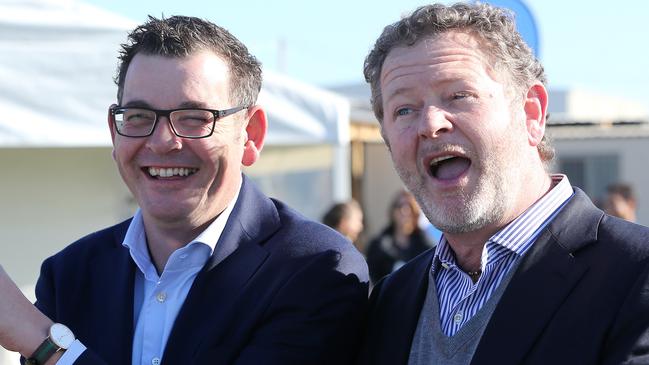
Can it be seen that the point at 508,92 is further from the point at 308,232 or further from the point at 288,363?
the point at 288,363

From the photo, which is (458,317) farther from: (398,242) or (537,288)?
(398,242)

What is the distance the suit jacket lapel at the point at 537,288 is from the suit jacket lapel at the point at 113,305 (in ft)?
3.25

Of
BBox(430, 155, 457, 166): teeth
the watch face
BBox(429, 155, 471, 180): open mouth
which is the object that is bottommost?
the watch face

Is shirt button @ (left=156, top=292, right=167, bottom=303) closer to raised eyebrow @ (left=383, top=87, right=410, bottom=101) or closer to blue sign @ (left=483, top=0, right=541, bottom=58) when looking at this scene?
raised eyebrow @ (left=383, top=87, right=410, bottom=101)

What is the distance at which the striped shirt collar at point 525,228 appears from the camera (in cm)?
251

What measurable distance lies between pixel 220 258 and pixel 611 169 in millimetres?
14616

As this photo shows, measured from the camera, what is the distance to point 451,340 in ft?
8.16

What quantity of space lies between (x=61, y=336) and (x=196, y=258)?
0.46 metres

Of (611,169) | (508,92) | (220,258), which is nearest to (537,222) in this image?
(508,92)

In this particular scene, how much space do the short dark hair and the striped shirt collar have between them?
0.86 m

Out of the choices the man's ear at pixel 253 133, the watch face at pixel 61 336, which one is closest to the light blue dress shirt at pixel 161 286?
the man's ear at pixel 253 133

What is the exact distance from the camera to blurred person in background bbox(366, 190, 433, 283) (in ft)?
26.6

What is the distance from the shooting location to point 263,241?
2.84 metres

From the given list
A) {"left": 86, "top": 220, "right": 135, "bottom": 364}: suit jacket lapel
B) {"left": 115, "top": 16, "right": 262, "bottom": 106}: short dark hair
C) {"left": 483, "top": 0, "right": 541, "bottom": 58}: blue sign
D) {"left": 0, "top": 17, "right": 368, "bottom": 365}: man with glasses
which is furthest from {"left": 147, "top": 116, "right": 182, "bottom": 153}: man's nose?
{"left": 483, "top": 0, "right": 541, "bottom": 58}: blue sign
